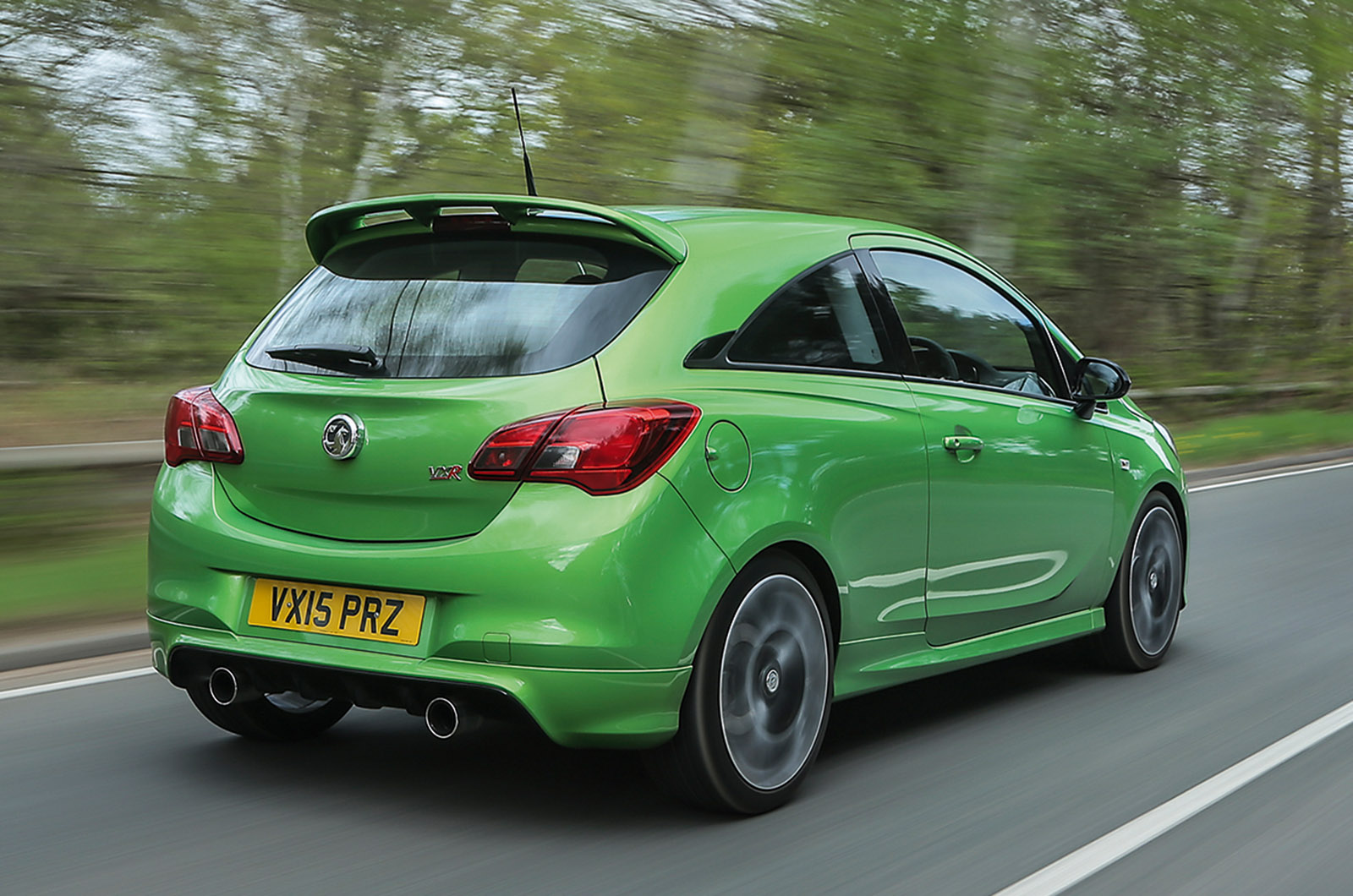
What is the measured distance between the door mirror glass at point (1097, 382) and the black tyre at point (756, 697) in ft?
6.13

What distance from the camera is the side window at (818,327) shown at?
13.7ft

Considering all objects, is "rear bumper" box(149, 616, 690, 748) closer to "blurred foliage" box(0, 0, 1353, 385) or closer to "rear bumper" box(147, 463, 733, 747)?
"rear bumper" box(147, 463, 733, 747)

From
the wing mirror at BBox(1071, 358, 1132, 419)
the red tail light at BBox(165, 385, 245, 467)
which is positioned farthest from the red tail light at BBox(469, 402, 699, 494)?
the wing mirror at BBox(1071, 358, 1132, 419)

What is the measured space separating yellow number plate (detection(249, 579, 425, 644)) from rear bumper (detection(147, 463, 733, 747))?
0.08ft

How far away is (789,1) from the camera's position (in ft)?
51.4

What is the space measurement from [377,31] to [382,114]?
24.8 inches

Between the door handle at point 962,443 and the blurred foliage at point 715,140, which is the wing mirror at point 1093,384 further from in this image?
the blurred foliage at point 715,140

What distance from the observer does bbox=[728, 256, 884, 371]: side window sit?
4.18 m

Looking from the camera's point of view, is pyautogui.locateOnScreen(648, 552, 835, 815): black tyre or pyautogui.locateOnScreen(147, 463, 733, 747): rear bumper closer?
pyautogui.locateOnScreen(147, 463, 733, 747): rear bumper

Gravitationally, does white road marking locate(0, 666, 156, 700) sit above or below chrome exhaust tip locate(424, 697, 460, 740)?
below

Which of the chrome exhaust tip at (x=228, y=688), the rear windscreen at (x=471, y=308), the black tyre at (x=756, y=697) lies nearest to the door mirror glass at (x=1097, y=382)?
the black tyre at (x=756, y=697)

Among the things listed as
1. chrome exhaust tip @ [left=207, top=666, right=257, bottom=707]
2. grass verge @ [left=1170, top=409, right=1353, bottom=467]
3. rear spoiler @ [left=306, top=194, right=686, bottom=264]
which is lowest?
grass verge @ [left=1170, top=409, right=1353, bottom=467]

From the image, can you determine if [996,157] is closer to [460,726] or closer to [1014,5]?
[1014,5]

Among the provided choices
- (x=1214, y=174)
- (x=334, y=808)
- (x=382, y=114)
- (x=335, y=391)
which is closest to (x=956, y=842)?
(x=334, y=808)
